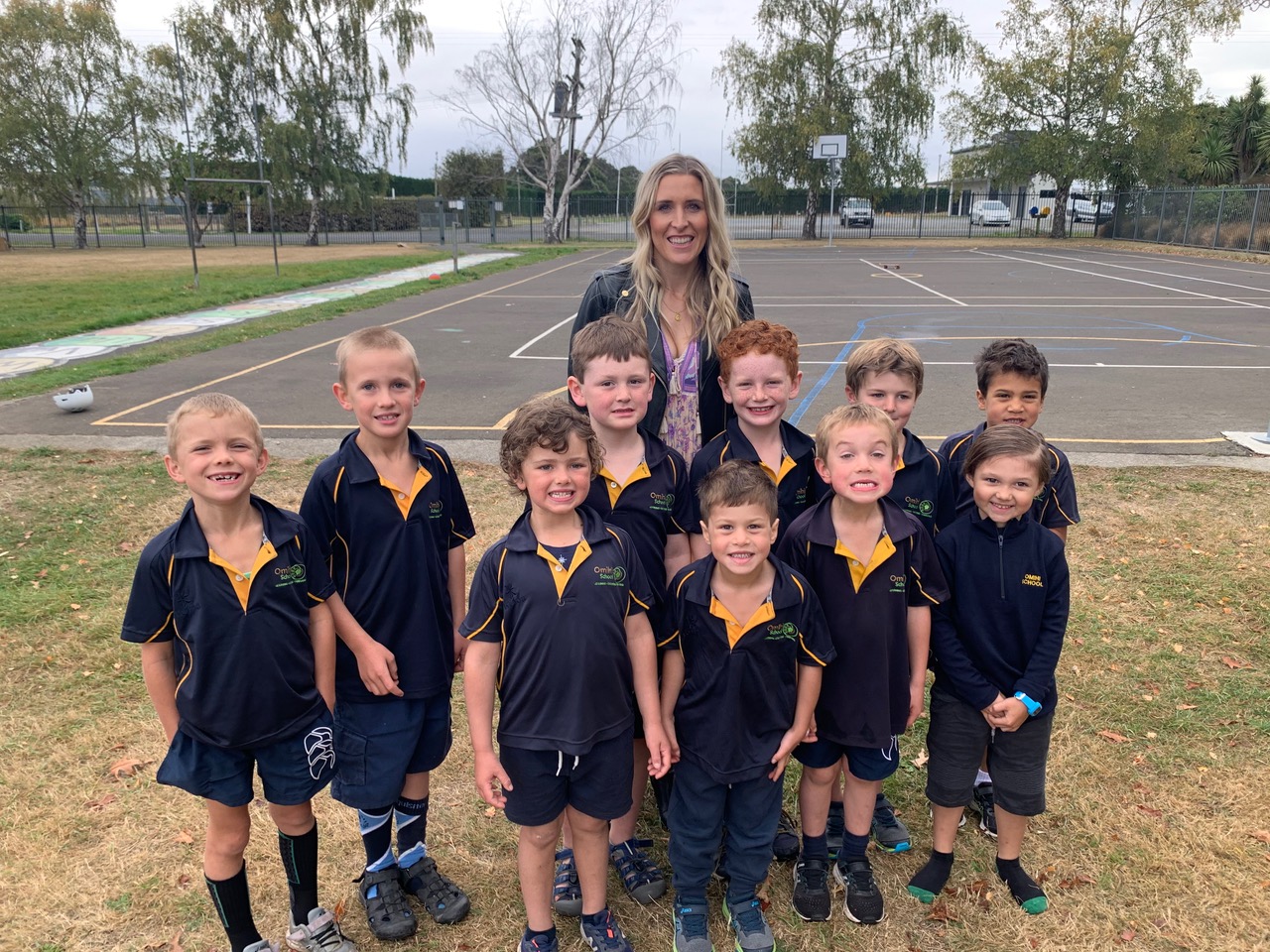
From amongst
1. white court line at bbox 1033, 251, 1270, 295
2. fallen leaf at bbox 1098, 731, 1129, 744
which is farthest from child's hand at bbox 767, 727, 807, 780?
white court line at bbox 1033, 251, 1270, 295

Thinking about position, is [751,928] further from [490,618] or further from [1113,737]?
[1113,737]

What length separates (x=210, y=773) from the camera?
7.27 ft

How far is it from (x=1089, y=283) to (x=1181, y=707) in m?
19.6

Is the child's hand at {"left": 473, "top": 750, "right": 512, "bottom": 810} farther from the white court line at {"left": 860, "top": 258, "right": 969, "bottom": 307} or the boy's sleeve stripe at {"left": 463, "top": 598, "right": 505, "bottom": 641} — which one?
the white court line at {"left": 860, "top": 258, "right": 969, "bottom": 307}

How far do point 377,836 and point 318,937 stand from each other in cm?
31

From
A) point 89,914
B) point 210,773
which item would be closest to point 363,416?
point 210,773

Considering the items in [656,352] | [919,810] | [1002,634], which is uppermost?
[656,352]

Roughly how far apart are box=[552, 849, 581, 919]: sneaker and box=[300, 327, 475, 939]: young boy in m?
0.30

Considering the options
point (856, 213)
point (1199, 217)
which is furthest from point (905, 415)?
point (856, 213)

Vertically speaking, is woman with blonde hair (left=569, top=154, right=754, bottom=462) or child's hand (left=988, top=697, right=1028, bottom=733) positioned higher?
woman with blonde hair (left=569, top=154, right=754, bottom=462)

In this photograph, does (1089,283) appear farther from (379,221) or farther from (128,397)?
(379,221)

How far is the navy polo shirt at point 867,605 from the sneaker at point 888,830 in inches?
25.5

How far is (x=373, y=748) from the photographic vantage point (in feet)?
8.33

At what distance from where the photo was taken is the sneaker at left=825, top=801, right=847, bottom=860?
2.85m
